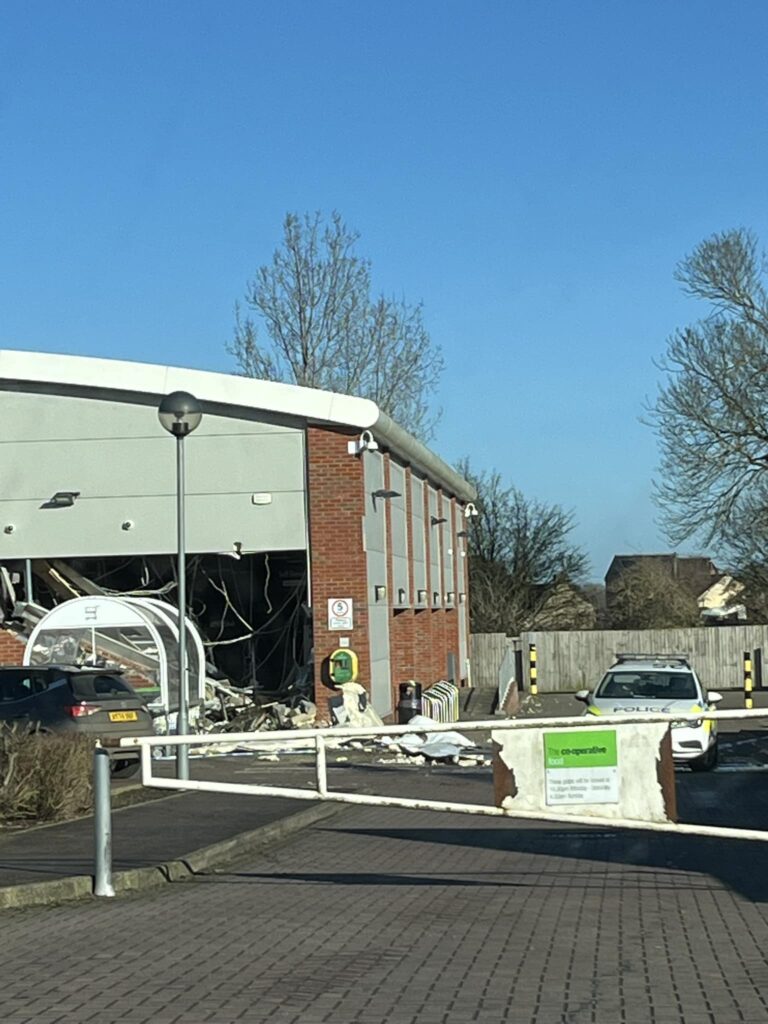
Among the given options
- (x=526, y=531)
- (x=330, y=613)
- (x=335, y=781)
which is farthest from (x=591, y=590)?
(x=335, y=781)

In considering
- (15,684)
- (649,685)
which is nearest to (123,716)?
Result: (15,684)

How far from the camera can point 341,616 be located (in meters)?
28.2

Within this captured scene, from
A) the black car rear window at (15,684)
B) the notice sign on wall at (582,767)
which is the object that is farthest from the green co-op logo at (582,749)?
the black car rear window at (15,684)

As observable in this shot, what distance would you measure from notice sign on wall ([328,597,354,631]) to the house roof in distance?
130 inches

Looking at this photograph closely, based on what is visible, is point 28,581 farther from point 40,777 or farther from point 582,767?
point 582,767

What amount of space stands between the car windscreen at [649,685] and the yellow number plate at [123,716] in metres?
7.45

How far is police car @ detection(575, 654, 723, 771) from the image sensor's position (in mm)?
21875

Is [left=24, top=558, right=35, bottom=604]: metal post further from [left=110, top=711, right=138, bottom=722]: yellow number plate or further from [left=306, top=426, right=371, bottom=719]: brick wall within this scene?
[left=110, top=711, right=138, bottom=722]: yellow number plate

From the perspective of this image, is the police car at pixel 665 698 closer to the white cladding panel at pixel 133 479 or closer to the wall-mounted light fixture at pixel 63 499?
the white cladding panel at pixel 133 479

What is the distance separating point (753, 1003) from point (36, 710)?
47.2ft

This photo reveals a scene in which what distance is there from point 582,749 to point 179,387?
1980 cm

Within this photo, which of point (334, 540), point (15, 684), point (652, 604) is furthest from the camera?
point (652, 604)

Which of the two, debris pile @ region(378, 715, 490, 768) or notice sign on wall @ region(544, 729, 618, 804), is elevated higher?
notice sign on wall @ region(544, 729, 618, 804)

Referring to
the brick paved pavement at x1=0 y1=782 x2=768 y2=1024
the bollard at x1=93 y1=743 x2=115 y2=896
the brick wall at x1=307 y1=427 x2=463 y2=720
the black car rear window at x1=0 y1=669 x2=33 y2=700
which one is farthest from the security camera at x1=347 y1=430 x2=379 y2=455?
the bollard at x1=93 y1=743 x2=115 y2=896
